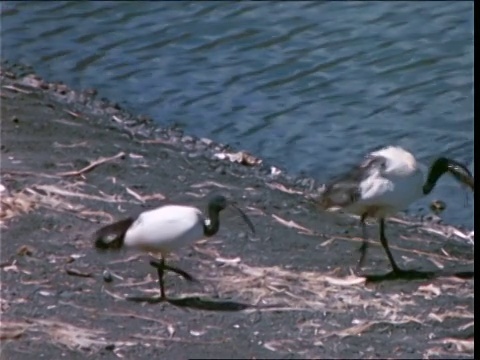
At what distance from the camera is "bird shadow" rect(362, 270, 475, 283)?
8.59 metres

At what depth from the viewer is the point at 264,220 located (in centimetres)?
932

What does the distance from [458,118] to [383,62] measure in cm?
137

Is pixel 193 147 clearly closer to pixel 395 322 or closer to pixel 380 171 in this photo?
pixel 380 171

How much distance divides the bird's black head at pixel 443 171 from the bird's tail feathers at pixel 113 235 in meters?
1.95

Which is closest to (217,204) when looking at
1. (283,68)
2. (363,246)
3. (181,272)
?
(181,272)

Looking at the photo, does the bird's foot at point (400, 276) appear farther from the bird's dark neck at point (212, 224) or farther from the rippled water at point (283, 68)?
the rippled water at point (283, 68)

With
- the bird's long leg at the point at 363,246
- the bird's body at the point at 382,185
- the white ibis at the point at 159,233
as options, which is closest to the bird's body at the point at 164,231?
the white ibis at the point at 159,233

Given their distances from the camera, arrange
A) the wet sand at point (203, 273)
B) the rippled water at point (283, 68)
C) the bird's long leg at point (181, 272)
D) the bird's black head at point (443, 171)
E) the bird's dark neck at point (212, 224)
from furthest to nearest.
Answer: the rippled water at point (283, 68)
the bird's black head at point (443, 171)
the bird's dark neck at point (212, 224)
the bird's long leg at point (181, 272)
the wet sand at point (203, 273)

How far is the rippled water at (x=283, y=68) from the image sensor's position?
37.9 feet

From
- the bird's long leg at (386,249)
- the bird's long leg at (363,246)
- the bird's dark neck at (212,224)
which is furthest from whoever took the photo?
the bird's long leg at (363,246)

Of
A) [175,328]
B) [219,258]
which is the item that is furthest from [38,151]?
[175,328]

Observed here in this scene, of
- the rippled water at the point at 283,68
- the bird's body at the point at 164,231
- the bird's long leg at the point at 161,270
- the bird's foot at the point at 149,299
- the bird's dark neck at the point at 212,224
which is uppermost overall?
the bird's body at the point at 164,231

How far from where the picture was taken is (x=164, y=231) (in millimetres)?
7855

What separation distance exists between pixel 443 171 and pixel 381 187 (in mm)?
817
